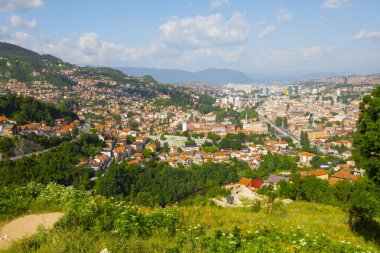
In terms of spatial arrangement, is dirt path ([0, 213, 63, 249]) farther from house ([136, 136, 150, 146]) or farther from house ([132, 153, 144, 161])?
house ([136, 136, 150, 146])

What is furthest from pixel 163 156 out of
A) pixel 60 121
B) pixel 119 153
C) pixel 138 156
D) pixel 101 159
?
pixel 60 121

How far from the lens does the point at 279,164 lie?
31016 mm

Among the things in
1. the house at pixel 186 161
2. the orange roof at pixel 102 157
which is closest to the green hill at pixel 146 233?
the orange roof at pixel 102 157

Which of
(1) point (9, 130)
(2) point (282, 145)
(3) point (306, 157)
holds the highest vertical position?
(1) point (9, 130)

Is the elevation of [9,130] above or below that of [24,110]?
below

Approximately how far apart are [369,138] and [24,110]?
41.3m

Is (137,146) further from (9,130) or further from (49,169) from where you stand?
(49,169)

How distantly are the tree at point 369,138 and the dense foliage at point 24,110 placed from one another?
38.4 metres

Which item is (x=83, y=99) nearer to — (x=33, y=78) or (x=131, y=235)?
(x=33, y=78)

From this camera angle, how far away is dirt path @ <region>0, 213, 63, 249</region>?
3.67 m

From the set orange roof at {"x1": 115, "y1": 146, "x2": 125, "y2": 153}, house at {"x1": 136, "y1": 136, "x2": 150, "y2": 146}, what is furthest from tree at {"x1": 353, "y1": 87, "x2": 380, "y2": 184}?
house at {"x1": 136, "y1": 136, "x2": 150, "y2": 146}

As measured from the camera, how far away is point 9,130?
30.0 m

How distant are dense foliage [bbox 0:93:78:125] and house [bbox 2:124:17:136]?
455 cm

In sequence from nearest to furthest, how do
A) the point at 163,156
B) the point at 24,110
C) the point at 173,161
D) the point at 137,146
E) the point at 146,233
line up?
the point at 146,233 < the point at 173,161 < the point at 163,156 < the point at 24,110 < the point at 137,146
